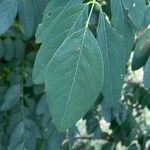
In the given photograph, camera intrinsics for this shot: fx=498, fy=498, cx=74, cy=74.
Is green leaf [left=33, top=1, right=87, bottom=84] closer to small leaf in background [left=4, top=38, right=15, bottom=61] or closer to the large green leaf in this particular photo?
the large green leaf

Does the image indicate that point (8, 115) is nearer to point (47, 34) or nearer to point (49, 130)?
point (49, 130)

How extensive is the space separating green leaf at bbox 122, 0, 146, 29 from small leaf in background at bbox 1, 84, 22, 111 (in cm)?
80

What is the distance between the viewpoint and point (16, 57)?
5.81 feet

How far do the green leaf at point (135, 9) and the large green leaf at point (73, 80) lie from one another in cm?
17

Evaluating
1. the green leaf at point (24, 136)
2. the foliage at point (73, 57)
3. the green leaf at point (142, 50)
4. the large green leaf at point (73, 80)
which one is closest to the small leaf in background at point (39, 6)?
the foliage at point (73, 57)

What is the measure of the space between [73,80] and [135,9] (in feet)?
0.75

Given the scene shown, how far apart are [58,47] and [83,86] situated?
0.09m

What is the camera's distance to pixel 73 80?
73 cm

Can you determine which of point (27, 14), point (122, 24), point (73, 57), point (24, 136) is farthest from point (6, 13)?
point (24, 136)

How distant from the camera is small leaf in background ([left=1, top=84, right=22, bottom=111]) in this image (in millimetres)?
1619

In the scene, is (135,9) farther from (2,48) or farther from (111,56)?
(2,48)

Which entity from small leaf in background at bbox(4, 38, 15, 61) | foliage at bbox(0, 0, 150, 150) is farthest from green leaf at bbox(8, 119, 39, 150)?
small leaf in background at bbox(4, 38, 15, 61)

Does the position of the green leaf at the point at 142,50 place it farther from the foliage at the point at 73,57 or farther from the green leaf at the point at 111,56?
the green leaf at the point at 111,56

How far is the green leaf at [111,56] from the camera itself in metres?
0.84
